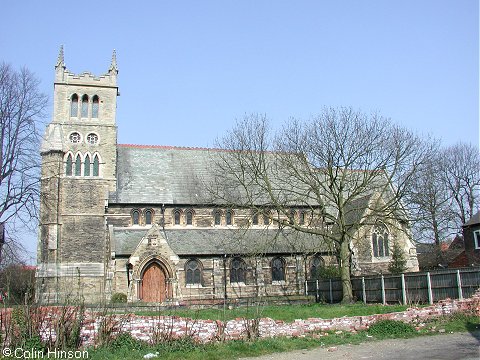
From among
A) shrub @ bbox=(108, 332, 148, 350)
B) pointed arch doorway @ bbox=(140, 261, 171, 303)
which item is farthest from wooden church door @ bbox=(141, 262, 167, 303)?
shrub @ bbox=(108, 332, 148, 350)

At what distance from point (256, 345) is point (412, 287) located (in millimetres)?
13199

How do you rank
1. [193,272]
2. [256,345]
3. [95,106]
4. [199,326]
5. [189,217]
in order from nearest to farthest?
1. [256,345]
2. [199,326]
3. [193,272]
4. [189,217]
5. [95,106]

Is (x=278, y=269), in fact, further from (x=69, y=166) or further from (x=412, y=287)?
(x=69, y=166)

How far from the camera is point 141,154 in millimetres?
38156

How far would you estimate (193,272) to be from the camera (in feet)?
107

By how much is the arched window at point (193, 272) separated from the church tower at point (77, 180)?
5272mm

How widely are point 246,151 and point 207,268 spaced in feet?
26.2

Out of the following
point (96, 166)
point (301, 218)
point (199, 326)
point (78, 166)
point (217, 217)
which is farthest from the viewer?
point (301, 218)

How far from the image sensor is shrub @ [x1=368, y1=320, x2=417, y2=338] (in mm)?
14953

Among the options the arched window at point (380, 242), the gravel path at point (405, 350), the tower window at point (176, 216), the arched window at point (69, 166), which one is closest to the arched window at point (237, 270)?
the tower window at point (176, 216)

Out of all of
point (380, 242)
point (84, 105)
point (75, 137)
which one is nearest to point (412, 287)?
point (380, 242)

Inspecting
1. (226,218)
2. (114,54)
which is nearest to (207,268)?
(226,218)

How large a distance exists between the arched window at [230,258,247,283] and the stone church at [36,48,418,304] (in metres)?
0.07

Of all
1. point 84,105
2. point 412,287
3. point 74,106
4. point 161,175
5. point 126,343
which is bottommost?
point 126,343
